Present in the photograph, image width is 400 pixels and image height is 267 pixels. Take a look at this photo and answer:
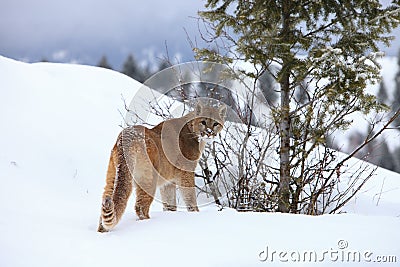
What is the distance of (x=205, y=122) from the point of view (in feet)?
17.1

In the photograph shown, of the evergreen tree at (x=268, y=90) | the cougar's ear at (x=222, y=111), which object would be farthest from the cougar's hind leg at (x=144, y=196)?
the evergreen tree at (x=268, y=90)

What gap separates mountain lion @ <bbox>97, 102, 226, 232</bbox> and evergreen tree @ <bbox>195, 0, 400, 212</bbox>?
3.45 feet

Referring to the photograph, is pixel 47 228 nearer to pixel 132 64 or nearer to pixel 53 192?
pixel 53 192

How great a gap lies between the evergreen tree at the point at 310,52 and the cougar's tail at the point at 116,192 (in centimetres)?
230

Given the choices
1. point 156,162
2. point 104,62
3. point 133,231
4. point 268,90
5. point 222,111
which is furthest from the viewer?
point 104,62

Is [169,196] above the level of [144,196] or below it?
above

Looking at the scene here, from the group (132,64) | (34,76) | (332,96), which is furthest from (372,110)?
(132,64)

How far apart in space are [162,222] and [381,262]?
1.96 m

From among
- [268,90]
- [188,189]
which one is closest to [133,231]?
[188,189]

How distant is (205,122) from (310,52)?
1.80 metres

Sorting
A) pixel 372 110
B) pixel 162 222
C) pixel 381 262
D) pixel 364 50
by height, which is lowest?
pixel 381 262

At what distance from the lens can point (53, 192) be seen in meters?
5.87

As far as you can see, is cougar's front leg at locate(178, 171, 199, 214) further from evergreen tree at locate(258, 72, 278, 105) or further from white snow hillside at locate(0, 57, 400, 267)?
evergreen tree at locate(258, 72, 278, 105)

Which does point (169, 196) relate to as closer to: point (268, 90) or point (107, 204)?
point (107, 204)
